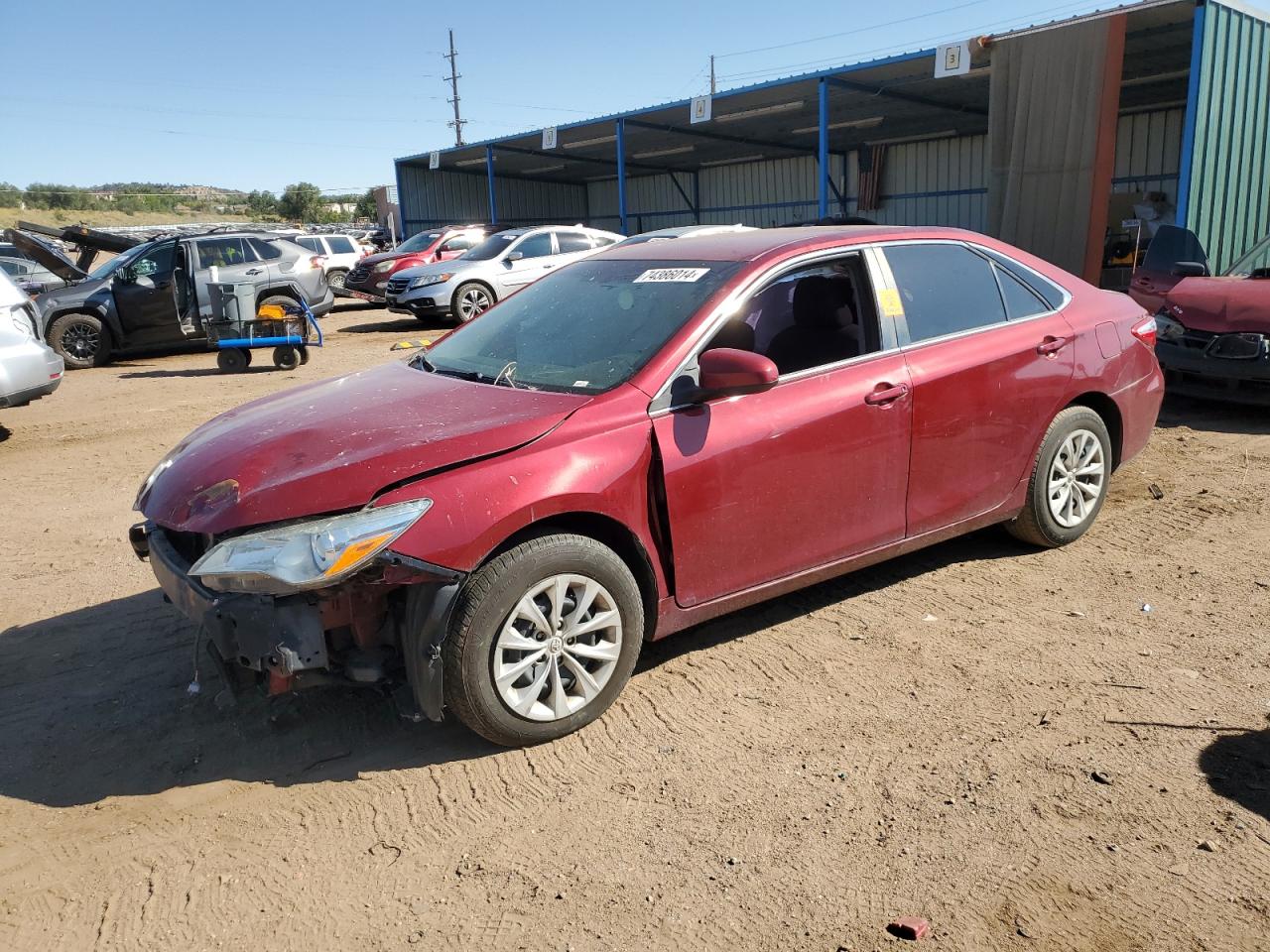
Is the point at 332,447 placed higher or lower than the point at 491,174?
lower

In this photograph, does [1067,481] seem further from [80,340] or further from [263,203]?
[263,203]

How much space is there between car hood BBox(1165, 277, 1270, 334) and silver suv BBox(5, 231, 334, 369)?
452 inches

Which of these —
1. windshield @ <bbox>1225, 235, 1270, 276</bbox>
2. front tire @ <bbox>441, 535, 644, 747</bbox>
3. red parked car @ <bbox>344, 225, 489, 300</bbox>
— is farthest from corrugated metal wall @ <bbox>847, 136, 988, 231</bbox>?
front tire @ <bbox>441, 535, 644, 747</bbox>

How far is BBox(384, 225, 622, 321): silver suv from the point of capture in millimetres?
16688

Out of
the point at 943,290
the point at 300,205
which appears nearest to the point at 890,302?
the point at 943,290

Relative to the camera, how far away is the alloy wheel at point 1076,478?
16.0 ft

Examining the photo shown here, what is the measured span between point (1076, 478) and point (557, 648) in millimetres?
3036

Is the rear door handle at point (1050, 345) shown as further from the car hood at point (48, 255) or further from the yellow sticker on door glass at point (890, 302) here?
the car hood at point (48, 255)

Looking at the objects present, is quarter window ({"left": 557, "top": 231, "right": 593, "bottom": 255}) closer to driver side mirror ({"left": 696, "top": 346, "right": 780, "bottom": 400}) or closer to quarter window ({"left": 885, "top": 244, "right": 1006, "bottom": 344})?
quarter window ({"left": 885, "top": 244, "right": 1006, "bottom": 344})

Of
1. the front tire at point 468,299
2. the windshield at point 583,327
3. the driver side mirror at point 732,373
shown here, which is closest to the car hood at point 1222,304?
the windshield at point 583,327

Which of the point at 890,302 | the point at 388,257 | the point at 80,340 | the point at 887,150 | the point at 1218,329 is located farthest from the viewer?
the point at 887,150

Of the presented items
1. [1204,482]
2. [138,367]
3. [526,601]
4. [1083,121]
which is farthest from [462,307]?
[526,601]

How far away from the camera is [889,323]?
427 cm

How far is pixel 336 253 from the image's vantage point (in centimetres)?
2461
